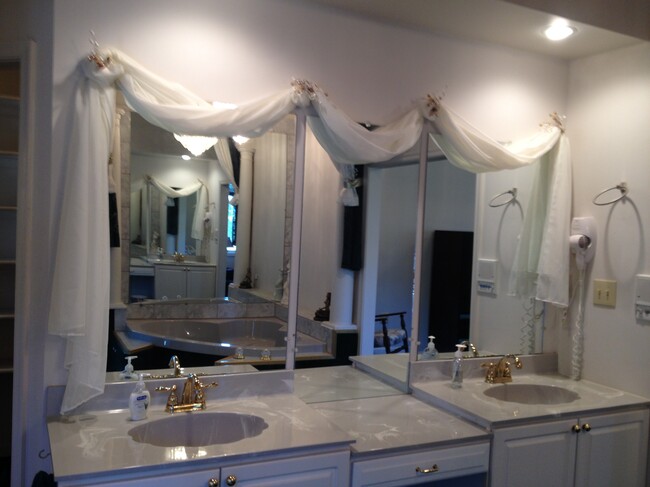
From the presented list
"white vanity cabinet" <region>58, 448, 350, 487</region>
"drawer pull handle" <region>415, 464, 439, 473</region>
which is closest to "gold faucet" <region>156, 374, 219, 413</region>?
"white vanity cabinet" <region>58, 448, 350, 487</region>

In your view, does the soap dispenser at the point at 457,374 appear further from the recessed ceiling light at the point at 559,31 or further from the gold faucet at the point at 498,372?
the recessed ceiling light at the point at 559,31

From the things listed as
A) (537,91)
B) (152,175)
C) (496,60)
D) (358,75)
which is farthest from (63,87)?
(537,91)

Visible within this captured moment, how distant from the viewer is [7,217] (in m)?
3.14

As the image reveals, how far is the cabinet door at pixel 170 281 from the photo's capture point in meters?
2.12

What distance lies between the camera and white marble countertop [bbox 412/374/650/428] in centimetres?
215

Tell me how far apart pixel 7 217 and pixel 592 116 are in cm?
318

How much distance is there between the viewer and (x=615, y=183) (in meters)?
2.60

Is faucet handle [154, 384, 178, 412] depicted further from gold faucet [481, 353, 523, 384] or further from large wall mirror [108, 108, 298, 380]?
gold faucet [481, 353, 523, 384]

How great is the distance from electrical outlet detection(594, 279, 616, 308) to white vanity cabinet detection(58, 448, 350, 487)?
1561 mm

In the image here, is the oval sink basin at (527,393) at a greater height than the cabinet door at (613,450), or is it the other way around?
the oval sink basin at (527,393)

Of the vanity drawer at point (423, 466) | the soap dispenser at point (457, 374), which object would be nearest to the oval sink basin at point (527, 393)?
the soap dispenser at point (457, 374)

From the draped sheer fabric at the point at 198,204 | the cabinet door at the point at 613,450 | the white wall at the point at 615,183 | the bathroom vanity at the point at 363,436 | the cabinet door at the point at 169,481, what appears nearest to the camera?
the cabinet door at the point at 169,481

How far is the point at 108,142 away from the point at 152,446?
1021mm

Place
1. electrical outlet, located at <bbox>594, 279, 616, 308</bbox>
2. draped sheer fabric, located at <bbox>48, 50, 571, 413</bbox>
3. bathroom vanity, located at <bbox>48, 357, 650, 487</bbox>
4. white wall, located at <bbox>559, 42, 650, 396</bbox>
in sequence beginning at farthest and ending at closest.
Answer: electrical outlet, located at <bbox>594, 279, 616, 308</bbox> → white wall, located at <bbox>559, 42, 650, 396</bbox> → draped sheer fabric, located at <bbox>48, 50, 571, 413</bbox> → bathroom vanity, located at <bbox>48, 357, 650, 487</bbox>
